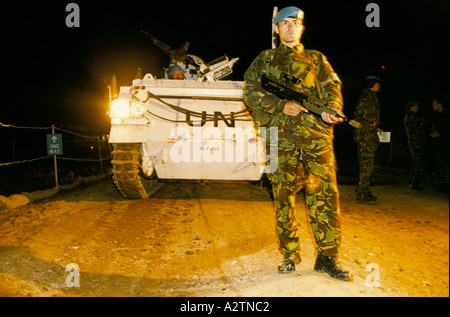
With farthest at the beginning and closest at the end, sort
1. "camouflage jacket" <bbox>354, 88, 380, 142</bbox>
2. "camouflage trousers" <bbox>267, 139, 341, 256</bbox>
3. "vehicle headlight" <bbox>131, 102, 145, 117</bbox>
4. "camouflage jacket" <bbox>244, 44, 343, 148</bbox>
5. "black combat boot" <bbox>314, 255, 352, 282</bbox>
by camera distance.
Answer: "camouflage jacket" <bbox>354, 88, 380, 142</bbox> → "vehicle headlight" <bbox>131, 102, 145, 117</bbox> → "camouflage jacket" <bbox>244, 44, 343, 148</bbox> → "camouflage trousers" <bbox>267, 139, 341, 256</bbox> → "black combat boot" <bbox>314, 255, 352, 282</bbox>

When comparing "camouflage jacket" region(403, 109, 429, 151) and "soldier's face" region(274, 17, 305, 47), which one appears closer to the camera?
"soldier's face" region(274, 17, 305, 47)

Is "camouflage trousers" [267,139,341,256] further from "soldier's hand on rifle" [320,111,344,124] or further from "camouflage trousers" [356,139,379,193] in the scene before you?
"camouflage trousers" [356,139,379,193]

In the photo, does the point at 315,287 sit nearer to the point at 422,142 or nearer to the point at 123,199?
the point at 123,199

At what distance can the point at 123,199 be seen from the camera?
594 centimetres

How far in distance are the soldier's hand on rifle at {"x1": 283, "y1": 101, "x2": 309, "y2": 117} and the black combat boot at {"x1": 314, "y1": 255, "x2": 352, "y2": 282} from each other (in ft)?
3.75

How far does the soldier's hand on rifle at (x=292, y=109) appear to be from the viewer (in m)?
2.55

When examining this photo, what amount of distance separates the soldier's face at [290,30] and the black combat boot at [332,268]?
5.85 ft

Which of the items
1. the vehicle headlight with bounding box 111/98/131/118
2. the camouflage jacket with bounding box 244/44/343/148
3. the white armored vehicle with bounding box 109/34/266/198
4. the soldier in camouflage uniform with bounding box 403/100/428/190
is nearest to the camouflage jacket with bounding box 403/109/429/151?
the soldier in camouflage uniform with bounding box 403/100/428/190

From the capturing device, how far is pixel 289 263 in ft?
8.61

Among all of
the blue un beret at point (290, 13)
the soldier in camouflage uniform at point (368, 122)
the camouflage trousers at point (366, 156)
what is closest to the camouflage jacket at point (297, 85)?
the blue un beret at point (290, 13)

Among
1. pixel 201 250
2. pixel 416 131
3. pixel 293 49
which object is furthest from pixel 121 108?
pixel 416 131

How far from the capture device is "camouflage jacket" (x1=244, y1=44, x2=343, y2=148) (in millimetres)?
2660
